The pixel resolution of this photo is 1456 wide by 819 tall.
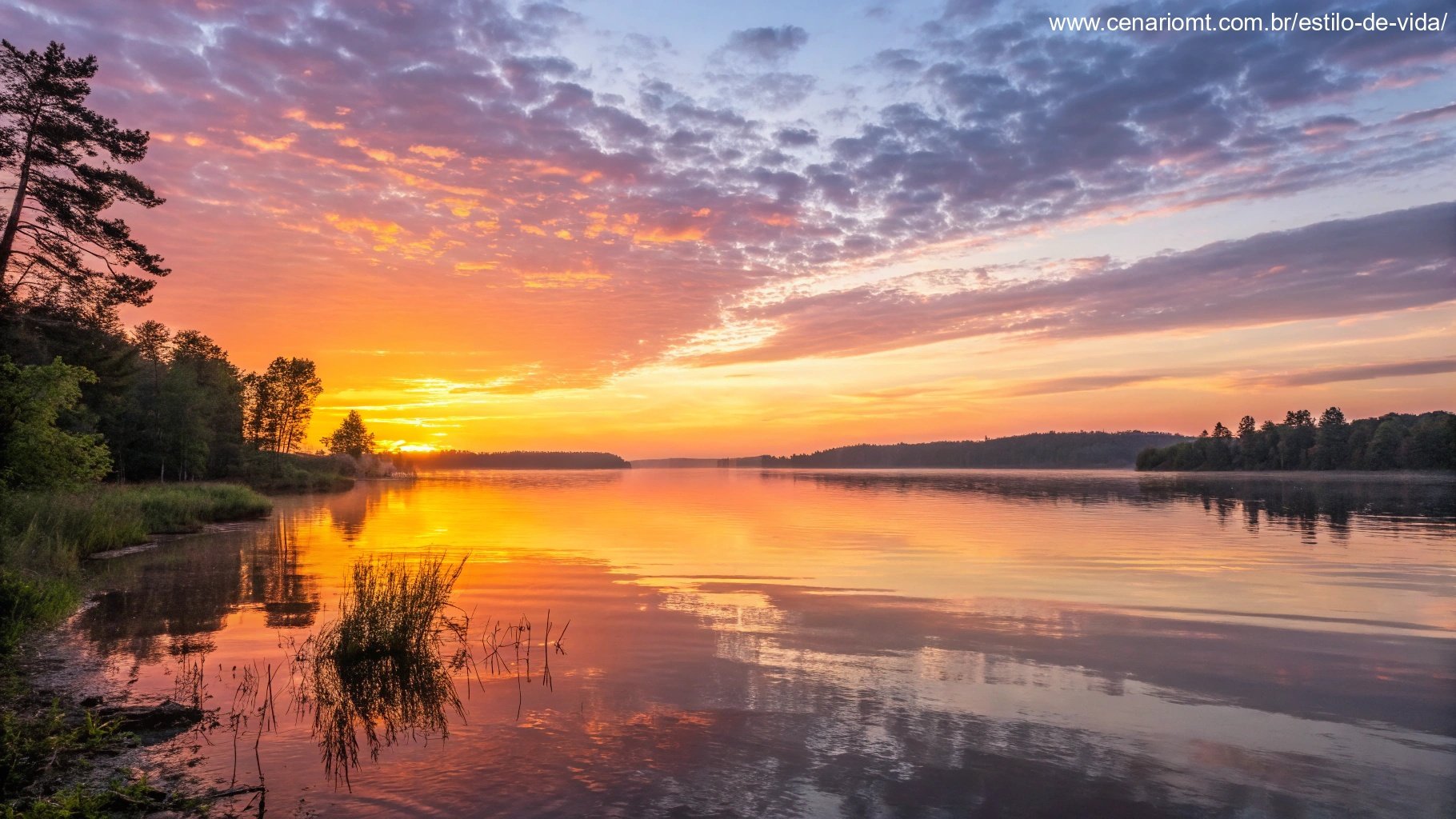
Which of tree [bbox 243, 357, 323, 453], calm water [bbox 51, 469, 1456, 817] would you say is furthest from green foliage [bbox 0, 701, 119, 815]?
tree [bbox 243, 357, 323, 453]

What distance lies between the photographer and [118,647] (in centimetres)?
1487

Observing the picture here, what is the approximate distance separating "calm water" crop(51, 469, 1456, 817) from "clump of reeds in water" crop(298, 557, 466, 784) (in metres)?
0.10

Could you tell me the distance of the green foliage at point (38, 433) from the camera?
70.9 feet

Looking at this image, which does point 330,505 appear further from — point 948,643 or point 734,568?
point 948,643

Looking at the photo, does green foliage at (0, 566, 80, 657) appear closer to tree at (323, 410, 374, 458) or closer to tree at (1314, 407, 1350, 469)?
tree at (323, 410, 374, 458)

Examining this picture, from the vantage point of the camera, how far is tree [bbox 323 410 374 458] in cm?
15775

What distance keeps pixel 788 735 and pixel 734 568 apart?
18149mm

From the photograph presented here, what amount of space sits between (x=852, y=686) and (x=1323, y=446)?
18603 centimetres

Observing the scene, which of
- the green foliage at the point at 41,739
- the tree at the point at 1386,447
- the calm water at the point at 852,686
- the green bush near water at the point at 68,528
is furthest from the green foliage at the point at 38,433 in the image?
the tree at the point at 1386,447

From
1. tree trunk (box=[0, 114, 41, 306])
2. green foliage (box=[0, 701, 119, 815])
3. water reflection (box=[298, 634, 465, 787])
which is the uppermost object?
tree trunk (box=[0, 114, 41, 306])

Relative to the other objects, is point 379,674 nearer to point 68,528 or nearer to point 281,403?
point 68,528

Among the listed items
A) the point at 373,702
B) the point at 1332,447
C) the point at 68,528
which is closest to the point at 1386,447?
the point at 1332,447

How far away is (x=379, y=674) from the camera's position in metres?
13.5

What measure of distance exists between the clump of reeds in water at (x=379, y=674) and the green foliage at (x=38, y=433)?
1221 cm
